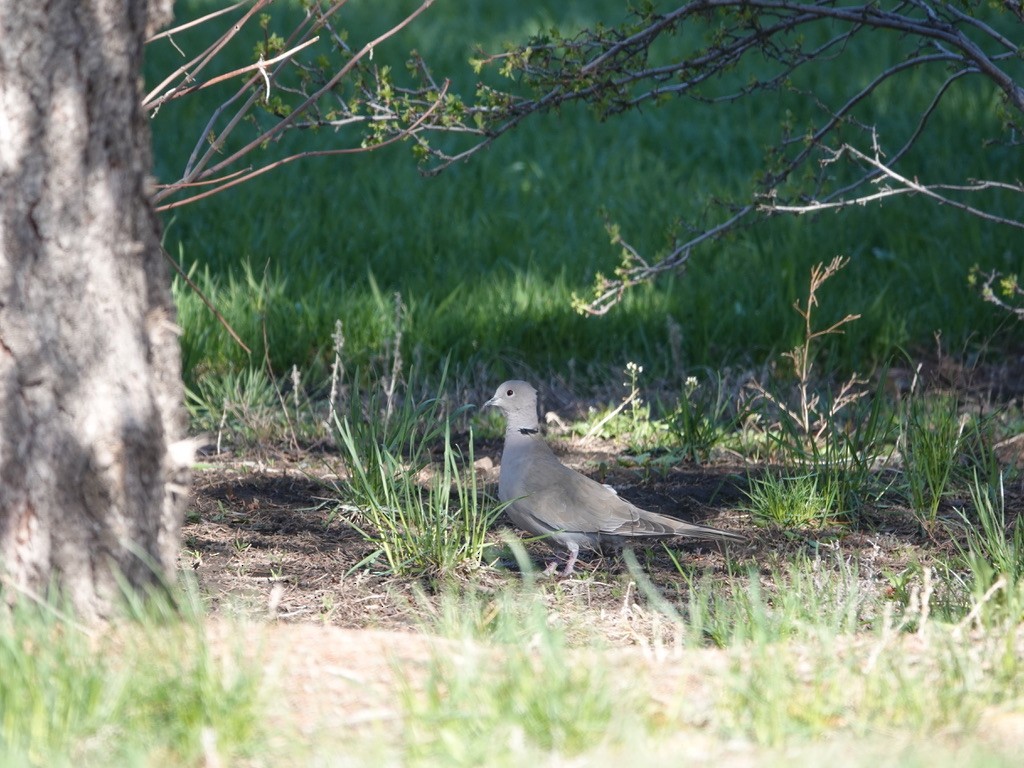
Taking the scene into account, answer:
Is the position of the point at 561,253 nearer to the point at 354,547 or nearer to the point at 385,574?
the point at 354,547

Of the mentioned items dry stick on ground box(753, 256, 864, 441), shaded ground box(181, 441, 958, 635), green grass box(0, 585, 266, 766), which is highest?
dry stick on ground box(753, 256, 864, 441)

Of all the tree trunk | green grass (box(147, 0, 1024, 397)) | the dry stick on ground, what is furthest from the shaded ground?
green grass (box(147, 0, 1024, 397))

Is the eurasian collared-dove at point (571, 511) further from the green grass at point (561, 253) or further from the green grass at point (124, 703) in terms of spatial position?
the green grass at point (124, 703)

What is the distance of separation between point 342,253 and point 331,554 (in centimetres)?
405

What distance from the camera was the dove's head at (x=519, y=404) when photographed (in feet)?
15.9

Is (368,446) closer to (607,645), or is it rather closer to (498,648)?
(607,645)

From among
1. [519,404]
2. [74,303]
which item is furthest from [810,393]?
[74,303]

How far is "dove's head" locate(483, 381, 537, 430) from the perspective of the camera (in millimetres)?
4852

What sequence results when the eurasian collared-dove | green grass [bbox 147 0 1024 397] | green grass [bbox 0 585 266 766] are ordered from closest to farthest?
green grass [bbox 0 585 266 766], the eurasian collared-dove, green grass [bbox 147 0 1024 397]

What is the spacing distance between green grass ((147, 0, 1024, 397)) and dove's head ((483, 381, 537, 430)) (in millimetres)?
1340

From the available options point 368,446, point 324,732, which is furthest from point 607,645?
point 368,446

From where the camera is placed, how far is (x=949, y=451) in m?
4.76

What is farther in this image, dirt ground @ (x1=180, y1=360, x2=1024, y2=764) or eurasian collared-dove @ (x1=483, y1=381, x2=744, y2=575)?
eurasian collared-dove @ (x1=483, y1=381, x2=744, y2=575)

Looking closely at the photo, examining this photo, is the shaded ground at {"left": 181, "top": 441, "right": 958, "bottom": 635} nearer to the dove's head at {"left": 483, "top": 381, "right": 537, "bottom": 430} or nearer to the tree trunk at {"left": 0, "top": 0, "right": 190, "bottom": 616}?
the dove's head at {"left": 483, "top": 381, "right": 537, "bottom": 430}
